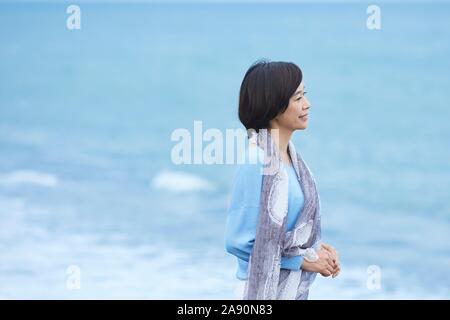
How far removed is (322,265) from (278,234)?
0.16 m

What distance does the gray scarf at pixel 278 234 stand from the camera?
219cm

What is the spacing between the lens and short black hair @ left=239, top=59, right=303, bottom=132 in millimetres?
2191

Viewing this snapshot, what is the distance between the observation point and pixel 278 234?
219 cm

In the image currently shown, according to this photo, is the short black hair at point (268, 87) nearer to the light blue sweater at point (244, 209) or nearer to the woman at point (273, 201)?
the woman at point (273, 201)

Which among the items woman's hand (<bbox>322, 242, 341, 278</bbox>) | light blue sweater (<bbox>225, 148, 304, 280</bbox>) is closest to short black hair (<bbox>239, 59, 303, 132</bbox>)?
light blue sweater (<bbox>225, 148, 304, 280</bbox>)

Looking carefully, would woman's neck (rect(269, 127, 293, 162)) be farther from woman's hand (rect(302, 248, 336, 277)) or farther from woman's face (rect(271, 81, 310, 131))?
woman's hand (rect(302, 248, 336, 277))

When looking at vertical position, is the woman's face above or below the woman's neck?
above

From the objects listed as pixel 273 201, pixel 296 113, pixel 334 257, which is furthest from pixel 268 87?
pixel 334 257

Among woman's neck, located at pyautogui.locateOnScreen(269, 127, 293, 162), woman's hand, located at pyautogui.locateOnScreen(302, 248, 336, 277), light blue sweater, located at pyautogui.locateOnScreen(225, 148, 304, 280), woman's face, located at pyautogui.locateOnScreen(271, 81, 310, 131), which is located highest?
woman's face, located at pyautogui.locateOnScreen(271, 81, 310, 131)

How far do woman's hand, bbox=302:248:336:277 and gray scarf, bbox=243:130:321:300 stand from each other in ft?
0.08

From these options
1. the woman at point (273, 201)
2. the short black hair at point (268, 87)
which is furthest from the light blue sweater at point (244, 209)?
the short black hair at point (268, 87)

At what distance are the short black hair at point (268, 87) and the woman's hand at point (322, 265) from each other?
364 mm
